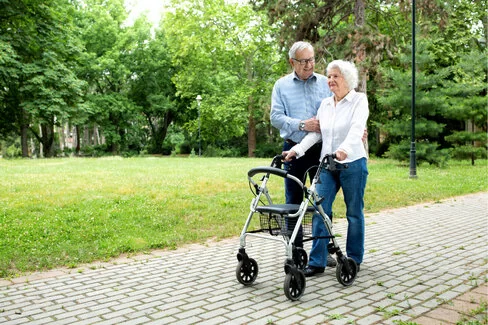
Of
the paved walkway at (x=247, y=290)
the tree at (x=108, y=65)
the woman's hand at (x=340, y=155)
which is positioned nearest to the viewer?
the paved walkway at (x=247, y=290)

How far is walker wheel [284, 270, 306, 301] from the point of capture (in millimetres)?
4213

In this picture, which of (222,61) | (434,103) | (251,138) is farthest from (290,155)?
(222,61)

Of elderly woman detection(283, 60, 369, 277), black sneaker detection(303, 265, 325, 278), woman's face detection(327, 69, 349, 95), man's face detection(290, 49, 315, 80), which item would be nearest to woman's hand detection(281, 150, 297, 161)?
elderly woman detection(283, 60, 369, 277)

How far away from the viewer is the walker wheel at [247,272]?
15.5 feet

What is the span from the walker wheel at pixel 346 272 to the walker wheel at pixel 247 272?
30.4 inches

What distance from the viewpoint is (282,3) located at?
2062 centimetres

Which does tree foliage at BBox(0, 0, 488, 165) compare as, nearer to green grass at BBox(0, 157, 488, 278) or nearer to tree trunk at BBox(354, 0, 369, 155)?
tree trunk at BBox(354, 0, 369, 155)

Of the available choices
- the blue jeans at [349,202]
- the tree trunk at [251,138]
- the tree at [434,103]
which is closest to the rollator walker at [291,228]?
the blue jeans at [349,202]

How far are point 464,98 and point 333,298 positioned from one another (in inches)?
750

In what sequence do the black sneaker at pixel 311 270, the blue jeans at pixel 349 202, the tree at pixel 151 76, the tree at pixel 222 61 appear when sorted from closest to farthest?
1. the blue jeans at pixel 349 202
2. the black sneaker at pixel 311 270
3. the tree at pixel 222 61
4. the tree at pixel 151 76

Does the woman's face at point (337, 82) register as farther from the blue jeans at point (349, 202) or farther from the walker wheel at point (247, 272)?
the walker wheel at point (247, 272)

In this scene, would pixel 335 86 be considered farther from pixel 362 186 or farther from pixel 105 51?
pixel 105 51

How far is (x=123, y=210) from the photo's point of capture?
352 inches

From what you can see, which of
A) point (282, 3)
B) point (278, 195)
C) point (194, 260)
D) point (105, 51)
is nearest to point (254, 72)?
point (105, 51)
